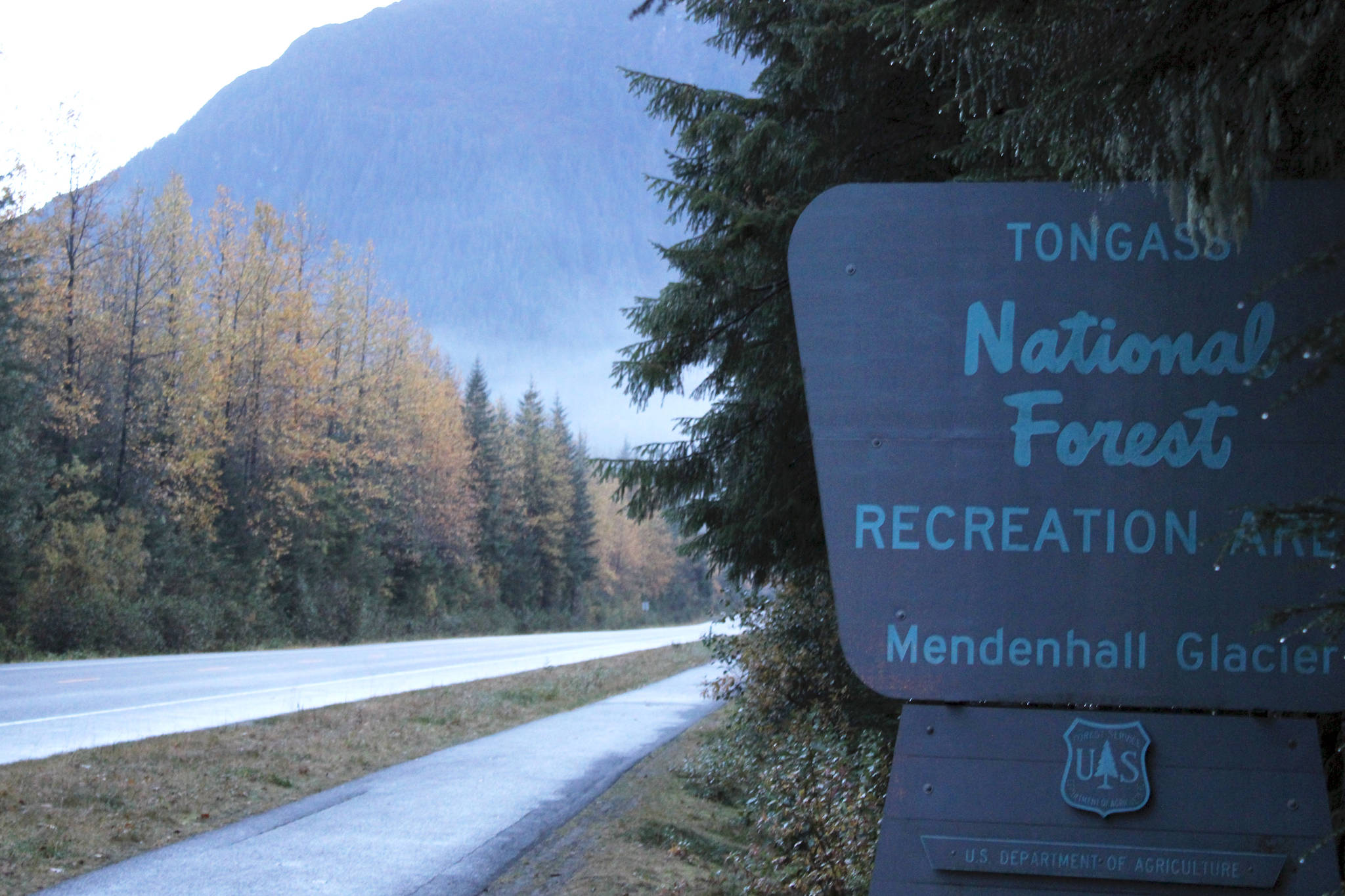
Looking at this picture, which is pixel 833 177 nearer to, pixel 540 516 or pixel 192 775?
pixel 192 775

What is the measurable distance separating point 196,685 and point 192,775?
29.9 ft

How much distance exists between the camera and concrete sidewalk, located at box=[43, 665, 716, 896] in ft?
22.7

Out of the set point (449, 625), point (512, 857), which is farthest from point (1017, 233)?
point (449, 625)

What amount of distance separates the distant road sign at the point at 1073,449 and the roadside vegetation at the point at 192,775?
19.7 feet

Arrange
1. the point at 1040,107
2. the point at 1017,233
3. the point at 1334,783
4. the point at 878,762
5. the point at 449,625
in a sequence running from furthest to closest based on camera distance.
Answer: the point at 449,625 < the point at 878,762 < the point at 1334,783 < the point at 1040,107 < the point at 1017,233

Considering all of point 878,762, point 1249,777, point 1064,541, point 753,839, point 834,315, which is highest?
point 834,315

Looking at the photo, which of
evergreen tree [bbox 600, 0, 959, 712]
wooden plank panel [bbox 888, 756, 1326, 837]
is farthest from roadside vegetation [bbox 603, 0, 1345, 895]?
wooden plank panel [bbox 888, 756, 1326, 837]

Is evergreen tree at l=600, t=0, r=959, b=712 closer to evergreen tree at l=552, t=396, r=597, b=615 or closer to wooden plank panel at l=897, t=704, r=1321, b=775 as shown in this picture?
wooden plank panel at l=897, t=704, r=1321, b=775

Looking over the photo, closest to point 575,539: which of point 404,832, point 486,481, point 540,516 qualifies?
point 540,516

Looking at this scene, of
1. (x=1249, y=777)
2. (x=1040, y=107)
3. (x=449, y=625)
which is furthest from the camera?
(x=449, y=625)

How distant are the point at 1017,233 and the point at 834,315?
1.48ft

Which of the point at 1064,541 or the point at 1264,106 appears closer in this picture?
the point at 1064,541

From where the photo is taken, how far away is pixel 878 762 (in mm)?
6602

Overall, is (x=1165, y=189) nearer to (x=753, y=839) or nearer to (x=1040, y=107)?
(x=1040, y=107)
